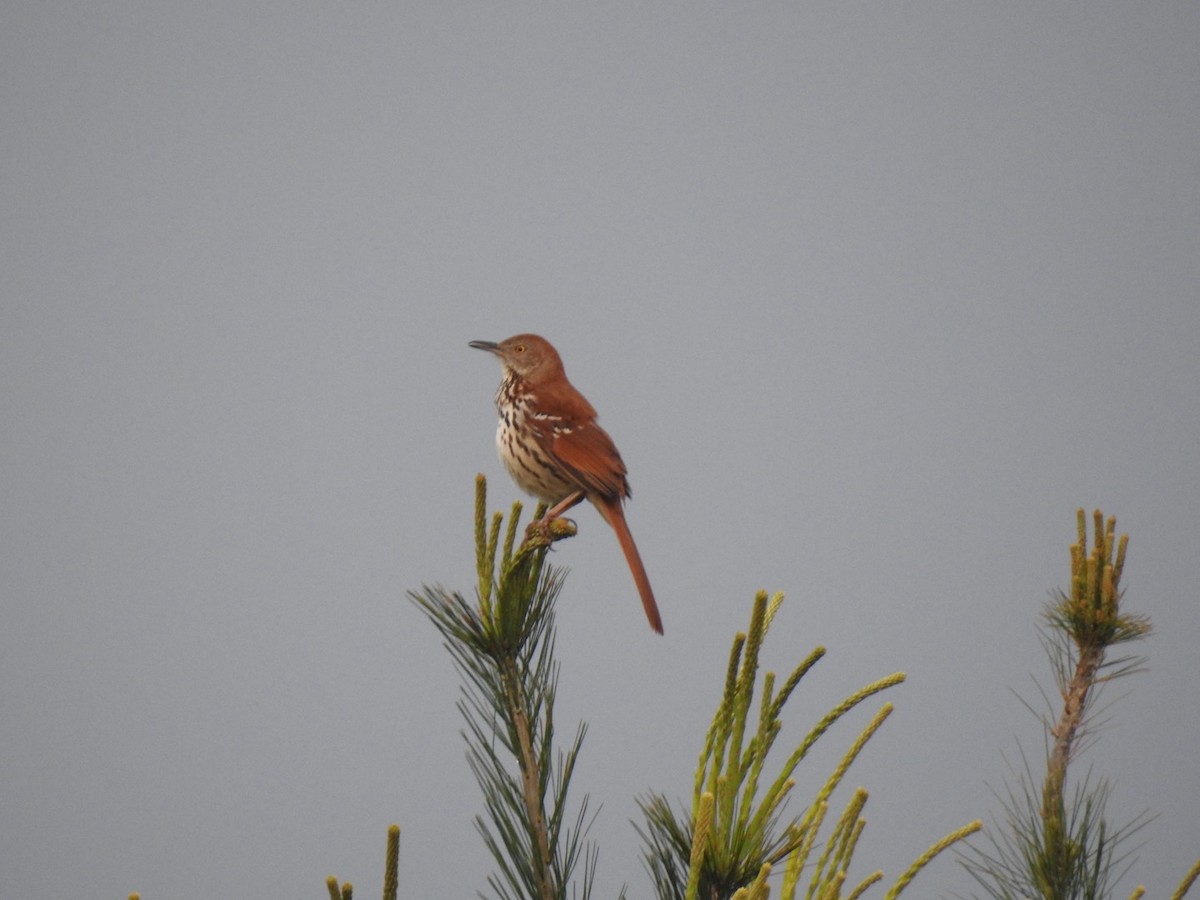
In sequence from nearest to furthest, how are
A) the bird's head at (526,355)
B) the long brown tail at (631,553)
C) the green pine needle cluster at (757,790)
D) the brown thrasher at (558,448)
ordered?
the green pine needle cluster at (757,790)
the long brown tail at (631,553)
the brown thrasher at (558,448)
the bird's head at (526,355)

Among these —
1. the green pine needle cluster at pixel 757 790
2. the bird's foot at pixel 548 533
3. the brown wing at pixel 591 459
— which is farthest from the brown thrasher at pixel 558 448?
the green pine needle cluster at pixel 757 790

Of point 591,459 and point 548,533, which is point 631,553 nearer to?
point 591,459

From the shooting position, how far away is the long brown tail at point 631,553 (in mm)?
3375

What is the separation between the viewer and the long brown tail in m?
3.38

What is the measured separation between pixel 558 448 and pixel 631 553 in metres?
0.71

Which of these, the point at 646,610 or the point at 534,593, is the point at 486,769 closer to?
the point at 534,593

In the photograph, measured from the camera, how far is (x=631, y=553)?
3791 millimetres

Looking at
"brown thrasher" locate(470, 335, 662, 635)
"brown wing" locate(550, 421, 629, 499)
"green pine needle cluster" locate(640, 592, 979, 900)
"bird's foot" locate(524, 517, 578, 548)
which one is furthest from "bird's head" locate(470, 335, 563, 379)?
"green pine needle cluster" locate(640, 592, 979, 900)

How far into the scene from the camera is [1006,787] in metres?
2.42

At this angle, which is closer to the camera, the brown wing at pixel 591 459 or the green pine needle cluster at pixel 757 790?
the green pine needle cluster at pixel 757 790

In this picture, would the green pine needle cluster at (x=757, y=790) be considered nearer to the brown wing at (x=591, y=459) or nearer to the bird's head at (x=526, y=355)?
the brown wing at (x=591, y=459)

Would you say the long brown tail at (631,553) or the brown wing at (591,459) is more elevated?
the brown wing at (591,459)

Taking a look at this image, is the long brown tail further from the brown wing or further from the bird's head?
the bird's head

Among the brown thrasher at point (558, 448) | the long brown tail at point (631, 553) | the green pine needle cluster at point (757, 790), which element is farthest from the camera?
the brown thrasher at point (558, 448)
